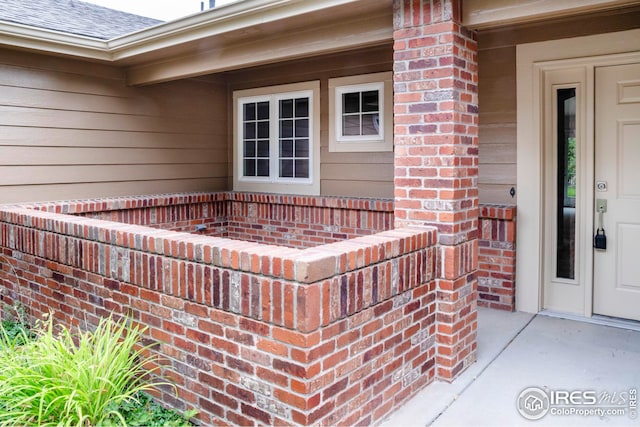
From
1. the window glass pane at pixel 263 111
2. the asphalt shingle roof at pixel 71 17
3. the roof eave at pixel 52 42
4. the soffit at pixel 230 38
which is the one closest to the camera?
the soffit at pixel 230 38

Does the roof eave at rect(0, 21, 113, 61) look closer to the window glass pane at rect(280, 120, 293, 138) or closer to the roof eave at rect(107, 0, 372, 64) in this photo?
the roof eave at rect(107, 0, 372, 64)

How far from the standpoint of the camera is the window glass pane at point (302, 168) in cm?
641

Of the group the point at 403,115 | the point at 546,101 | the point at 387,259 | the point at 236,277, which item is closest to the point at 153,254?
the point at 236,277

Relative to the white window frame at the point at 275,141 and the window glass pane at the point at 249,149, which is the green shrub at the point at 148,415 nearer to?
the white window frame at the point at 275,141

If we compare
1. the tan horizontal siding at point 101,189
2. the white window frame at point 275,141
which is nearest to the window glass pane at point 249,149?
the white window frame at point 275,141

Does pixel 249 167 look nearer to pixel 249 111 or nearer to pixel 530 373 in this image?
pixel 249 111

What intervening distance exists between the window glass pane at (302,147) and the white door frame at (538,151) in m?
2.53

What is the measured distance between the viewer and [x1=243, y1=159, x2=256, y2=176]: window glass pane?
7.00 metres

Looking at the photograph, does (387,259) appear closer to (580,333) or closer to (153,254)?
(153,254)

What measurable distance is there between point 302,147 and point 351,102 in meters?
0.87

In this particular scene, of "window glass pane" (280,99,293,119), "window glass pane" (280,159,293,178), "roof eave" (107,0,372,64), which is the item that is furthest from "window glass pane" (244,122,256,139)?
"roof eave" (107,0,372,64)

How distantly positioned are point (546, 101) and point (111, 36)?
4469 millimetres

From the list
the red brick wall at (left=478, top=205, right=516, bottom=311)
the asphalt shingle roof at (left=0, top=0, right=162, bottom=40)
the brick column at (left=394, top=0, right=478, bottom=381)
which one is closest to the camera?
the brick column at (left=394, top=0, right=478, bottom=381)

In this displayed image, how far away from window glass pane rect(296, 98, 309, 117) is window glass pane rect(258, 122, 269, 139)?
543 mm
